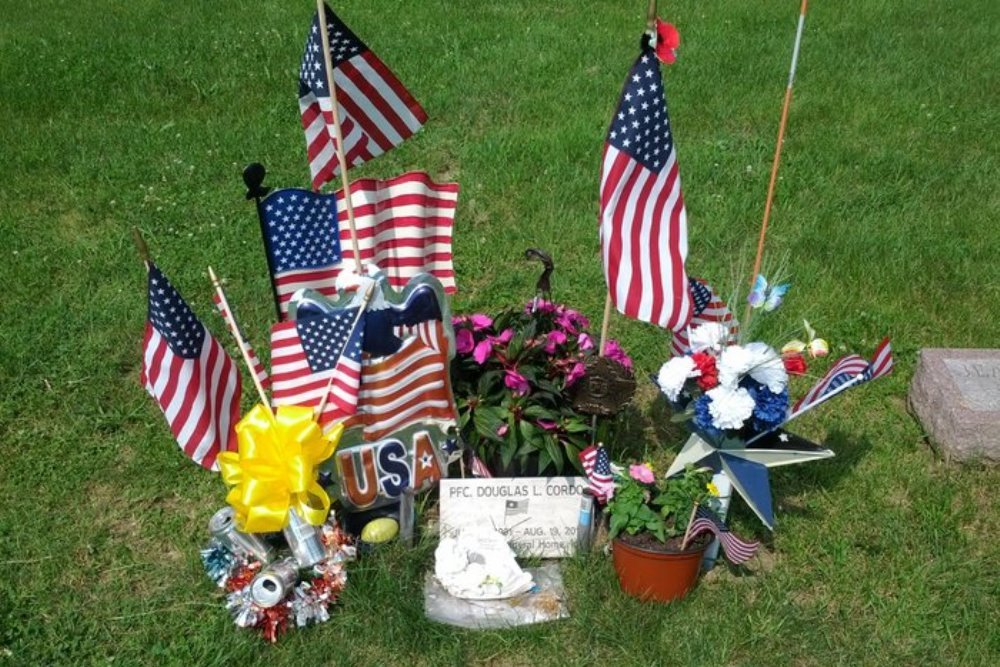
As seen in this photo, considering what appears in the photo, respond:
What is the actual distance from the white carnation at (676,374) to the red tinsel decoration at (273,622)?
4.88 ft

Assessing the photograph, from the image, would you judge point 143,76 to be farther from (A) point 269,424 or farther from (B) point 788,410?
(B) point 788,410

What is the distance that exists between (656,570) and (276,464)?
1.31 meters

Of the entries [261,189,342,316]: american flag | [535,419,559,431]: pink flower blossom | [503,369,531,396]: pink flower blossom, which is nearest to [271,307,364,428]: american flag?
[261,189,342,316]: american flag

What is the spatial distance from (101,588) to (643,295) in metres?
2.19

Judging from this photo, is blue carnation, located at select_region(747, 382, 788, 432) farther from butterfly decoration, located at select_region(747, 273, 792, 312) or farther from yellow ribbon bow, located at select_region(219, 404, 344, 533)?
yellow ribbon bow, located at select_region(219, 404, 344, 533)

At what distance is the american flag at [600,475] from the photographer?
3.23 m

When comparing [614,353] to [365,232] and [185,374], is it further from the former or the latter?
[185,374]

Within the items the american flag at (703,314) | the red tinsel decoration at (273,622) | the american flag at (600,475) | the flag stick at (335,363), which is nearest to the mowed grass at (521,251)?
the red tinsel decoration at (273,622)

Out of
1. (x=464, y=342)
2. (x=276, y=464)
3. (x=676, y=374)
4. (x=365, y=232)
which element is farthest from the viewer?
(x=464, y=342)

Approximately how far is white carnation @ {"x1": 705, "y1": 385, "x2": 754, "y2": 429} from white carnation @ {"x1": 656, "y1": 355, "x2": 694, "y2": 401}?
0.11 meters

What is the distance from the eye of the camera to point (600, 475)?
3.23 meters

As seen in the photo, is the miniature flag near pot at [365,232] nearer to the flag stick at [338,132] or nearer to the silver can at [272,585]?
the flag stick at [338,132]

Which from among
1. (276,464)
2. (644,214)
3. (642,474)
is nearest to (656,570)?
(642,474)

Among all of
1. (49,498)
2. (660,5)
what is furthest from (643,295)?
(660,5)
